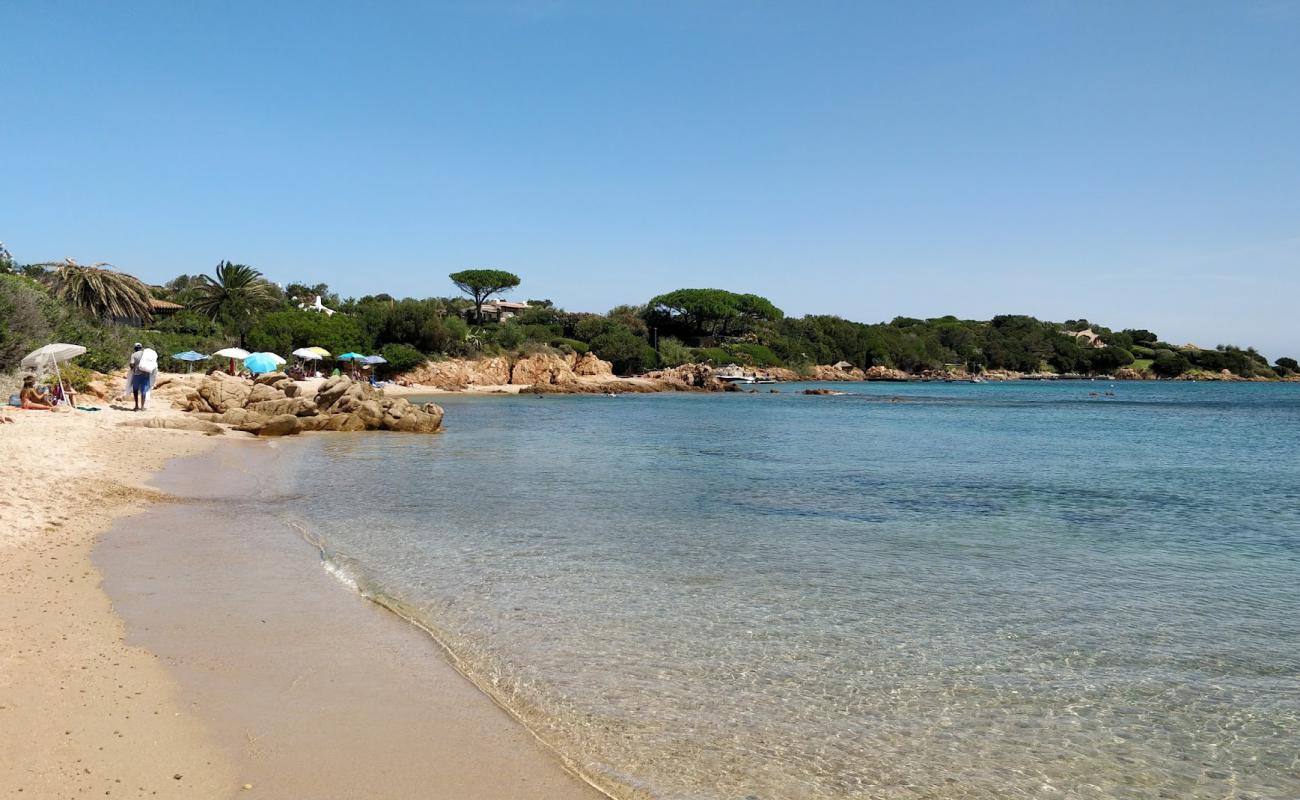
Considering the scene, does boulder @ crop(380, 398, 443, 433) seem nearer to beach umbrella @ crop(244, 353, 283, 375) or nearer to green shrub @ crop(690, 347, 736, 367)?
beach umbrella @ crop(244, 353, 283, 375)

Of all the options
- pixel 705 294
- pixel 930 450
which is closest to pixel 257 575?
pixel 930 450

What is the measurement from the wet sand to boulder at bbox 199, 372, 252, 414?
74.8 ft

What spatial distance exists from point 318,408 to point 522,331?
57170 mm

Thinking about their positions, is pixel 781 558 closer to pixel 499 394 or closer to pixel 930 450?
pixel 930 450

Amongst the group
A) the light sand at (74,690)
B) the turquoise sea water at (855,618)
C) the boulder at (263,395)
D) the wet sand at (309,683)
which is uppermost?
the boulder at (263,395)

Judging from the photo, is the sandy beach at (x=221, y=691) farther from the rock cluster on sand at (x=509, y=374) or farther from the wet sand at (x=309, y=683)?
the rock cluster on sand at (x=509, y=374)

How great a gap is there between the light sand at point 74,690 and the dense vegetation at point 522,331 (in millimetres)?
24347

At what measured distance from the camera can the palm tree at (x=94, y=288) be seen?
149ft

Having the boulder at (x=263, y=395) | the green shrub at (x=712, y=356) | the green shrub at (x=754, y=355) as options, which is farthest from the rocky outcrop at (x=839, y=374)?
the boulder at (x=263, y=395)

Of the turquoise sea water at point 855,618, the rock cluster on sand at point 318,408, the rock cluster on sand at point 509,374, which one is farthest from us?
the rock cluster on sand at point 509,374

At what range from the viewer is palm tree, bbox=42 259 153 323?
149 ft

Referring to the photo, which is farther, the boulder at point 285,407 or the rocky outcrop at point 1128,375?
the rocky outcrop at point 1128,375

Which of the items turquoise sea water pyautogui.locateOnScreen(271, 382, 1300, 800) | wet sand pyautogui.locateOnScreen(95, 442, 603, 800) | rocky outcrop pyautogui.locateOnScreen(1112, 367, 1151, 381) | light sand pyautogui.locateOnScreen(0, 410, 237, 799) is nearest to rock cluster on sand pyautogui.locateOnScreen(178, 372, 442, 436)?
turquoise sea water pyautogui.locateOnScreen(271, 382, 1300, 800)

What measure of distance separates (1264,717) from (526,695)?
4845 mm
